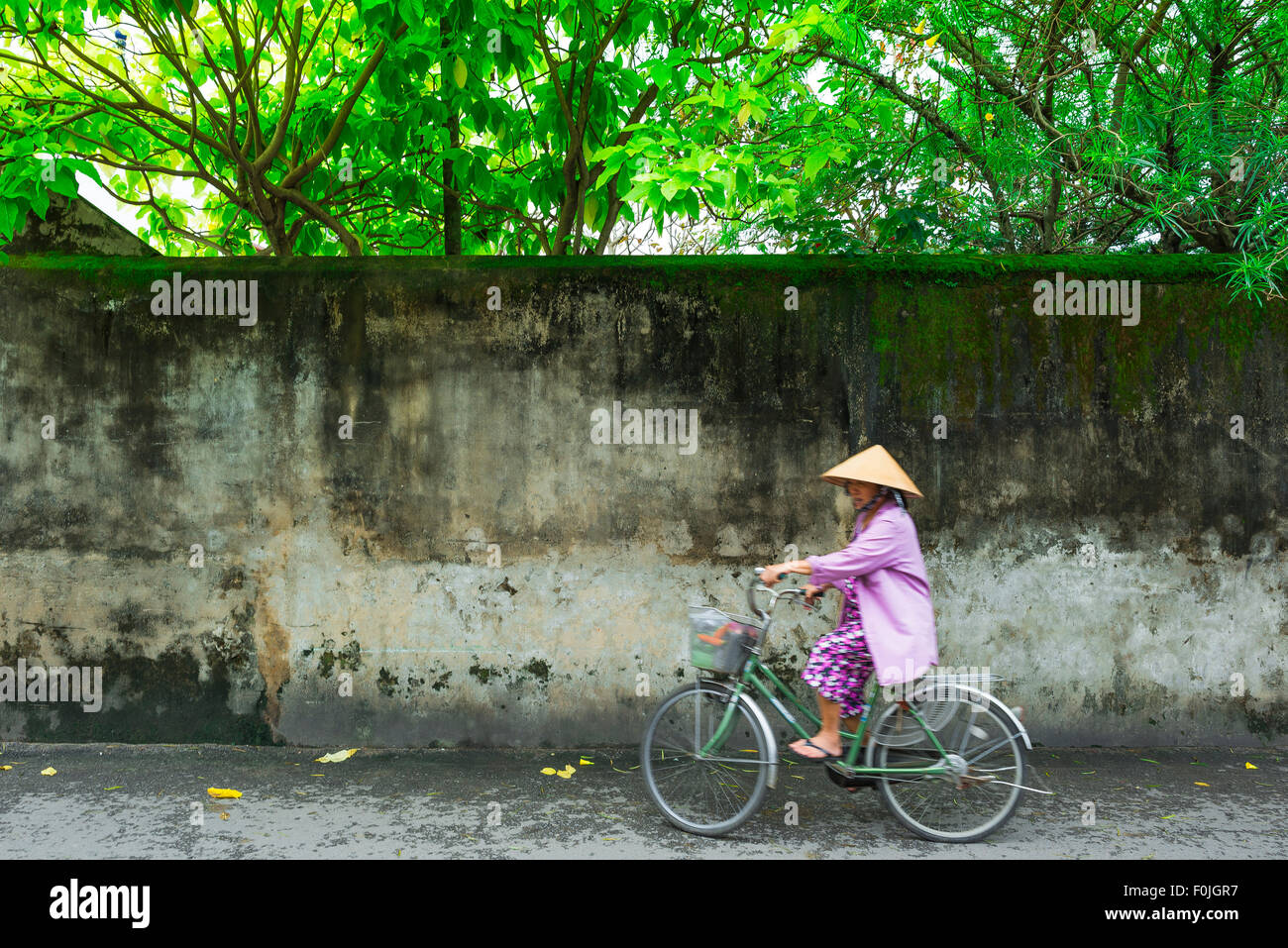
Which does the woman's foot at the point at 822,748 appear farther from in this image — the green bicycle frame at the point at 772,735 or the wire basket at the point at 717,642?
the wire basket at the point at 717,642

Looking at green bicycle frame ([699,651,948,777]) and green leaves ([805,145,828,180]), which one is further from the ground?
green leaves ([805,145,828,180])

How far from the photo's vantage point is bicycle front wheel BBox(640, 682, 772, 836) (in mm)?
4078

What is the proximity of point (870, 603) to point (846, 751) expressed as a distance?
0.71 m

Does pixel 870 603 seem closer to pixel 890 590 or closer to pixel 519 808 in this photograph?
pixel 890 590

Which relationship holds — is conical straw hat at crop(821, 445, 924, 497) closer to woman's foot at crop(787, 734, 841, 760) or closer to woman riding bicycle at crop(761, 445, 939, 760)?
woman riding bicycle at crop(761, 445, 939, 760)

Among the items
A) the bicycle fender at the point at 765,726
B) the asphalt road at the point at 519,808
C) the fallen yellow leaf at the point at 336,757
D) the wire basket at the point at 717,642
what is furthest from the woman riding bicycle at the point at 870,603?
the fallen yellow leaf at the point at 336,757

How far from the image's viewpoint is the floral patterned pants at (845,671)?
408 cm

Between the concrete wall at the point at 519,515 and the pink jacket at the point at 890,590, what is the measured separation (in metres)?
1.26

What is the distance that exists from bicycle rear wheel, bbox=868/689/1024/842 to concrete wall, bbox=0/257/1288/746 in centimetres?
127

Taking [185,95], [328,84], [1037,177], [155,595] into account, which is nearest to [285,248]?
[328,84]

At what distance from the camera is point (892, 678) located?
153 inches

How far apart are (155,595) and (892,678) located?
13.8 feet

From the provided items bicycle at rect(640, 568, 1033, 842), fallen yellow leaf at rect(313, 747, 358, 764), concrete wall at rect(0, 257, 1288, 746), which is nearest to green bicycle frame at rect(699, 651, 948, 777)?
bicycle at rect(640, 568, 1033, 842)

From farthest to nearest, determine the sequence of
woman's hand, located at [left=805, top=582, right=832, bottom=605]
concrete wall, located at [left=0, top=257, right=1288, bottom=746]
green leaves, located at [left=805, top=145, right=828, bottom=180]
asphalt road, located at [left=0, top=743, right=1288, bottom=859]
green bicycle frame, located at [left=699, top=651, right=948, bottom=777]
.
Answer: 1. concrete wall, located at [left=0, top=257, right=1288, bottom=746]
2. green leaves, located at [left=805, top=145, right=828, bottom=180]
3. woman's hand, located at [left=805, top=582, right=832, bottom=605]
4. green bicycle frame, located at [left=699, top=651, right=948, bottom=777]
5. asphalt road, located at [left=0, top=743, right=1288, bottom=859]
